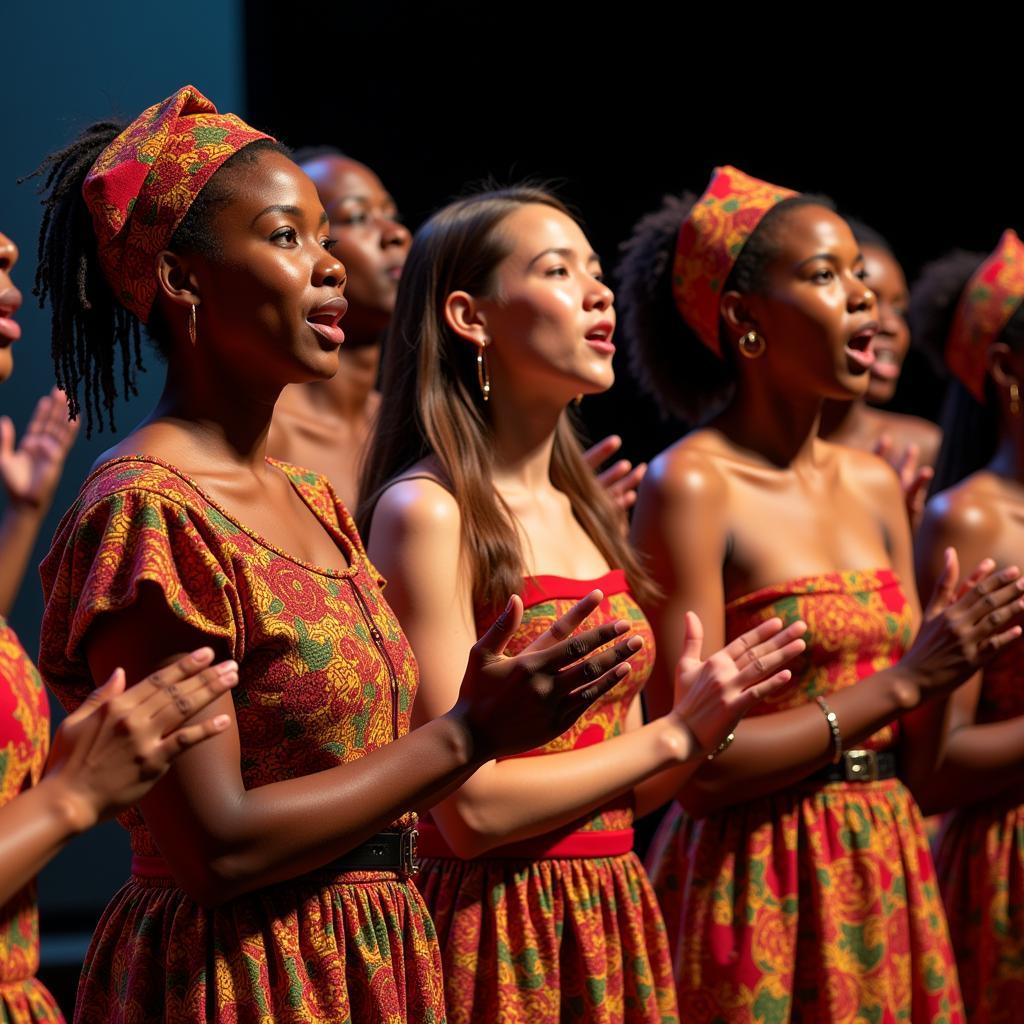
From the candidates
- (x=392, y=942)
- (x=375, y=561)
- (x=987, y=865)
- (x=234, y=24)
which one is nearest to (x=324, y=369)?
(x=375, y=561)

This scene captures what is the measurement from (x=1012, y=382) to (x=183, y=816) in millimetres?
2473

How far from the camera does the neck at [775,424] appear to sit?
313 centimetres

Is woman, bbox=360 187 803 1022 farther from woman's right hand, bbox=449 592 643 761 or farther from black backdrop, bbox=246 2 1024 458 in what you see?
black backdrop, bbox=246 2 1024 458

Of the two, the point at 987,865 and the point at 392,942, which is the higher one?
the point at 392,942

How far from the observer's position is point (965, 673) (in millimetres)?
2855

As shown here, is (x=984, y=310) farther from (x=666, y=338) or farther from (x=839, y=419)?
(x=666, y=338)

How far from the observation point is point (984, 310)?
381 cm

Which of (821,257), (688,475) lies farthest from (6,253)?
(821,257)

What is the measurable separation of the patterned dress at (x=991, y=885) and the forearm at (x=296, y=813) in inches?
68.5

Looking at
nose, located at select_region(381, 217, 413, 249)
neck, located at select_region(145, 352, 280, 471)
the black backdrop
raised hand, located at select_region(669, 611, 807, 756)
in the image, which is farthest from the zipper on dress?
the black backdrop

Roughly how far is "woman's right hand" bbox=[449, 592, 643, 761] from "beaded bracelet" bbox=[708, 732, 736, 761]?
2.15 ft

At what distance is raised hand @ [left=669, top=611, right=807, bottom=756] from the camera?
8.05 feet

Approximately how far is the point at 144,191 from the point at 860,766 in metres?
1.61

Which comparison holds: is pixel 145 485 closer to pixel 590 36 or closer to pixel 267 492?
pixel 267 492
